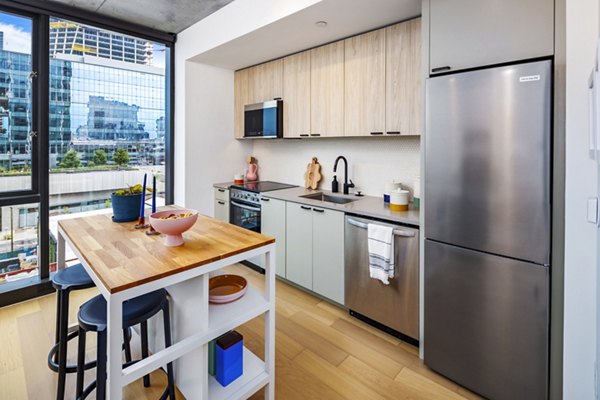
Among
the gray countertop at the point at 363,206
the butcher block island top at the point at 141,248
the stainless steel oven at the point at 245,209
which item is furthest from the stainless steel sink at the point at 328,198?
the butcher block island top at the point at 141,248

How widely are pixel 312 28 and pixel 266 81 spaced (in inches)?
43.3

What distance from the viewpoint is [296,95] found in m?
3.25

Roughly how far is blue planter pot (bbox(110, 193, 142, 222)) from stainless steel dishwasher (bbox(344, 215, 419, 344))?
1509mm

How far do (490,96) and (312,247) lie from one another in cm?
176

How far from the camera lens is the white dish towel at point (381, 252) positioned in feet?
7.03

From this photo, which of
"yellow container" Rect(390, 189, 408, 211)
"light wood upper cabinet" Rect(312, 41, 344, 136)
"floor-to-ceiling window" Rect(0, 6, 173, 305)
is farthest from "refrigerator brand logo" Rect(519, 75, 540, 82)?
"floor-to-ceiling window" Rect(0, 6, 173, 305)

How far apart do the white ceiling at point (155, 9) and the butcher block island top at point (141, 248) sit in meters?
2.14

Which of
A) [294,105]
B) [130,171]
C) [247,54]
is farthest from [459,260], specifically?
[130,171]

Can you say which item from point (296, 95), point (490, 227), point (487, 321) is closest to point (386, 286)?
point (487, 321)

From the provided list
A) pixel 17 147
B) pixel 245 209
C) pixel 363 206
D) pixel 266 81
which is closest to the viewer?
pixel 363 206

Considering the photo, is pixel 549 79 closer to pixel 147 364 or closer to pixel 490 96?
pixel 490 96

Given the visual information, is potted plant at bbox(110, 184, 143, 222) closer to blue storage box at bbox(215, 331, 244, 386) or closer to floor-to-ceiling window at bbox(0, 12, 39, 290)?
blue storage box at bbox(215, 331, 244, 386)

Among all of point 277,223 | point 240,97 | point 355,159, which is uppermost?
point 240,97

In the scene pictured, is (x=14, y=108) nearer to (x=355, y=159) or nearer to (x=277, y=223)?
(x=277, y=223)
